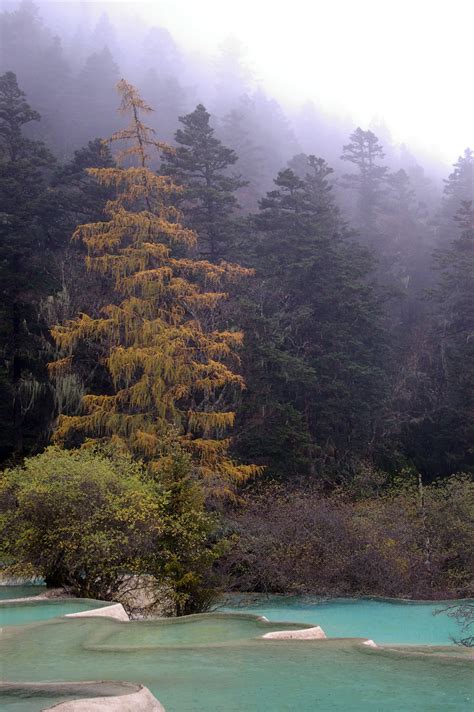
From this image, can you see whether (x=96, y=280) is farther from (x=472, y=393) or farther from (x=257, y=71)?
(x=257, y=71)

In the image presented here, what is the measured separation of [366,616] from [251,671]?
9161mm

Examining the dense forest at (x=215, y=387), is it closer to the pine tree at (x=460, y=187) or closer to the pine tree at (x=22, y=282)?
the pine tree at (x=22, y=282)

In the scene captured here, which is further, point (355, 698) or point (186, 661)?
point (186, 661)

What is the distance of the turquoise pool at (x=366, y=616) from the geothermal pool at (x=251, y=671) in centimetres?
557

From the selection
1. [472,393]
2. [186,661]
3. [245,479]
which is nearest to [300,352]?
[472,393]

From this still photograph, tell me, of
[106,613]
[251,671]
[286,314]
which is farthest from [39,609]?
[286,314]

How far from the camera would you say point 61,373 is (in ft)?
79.4

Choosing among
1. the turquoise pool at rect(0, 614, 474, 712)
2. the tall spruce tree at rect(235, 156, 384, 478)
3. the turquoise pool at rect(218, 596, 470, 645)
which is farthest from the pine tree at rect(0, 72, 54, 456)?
the turquoise pool at rect(0, 614, 474, 712)

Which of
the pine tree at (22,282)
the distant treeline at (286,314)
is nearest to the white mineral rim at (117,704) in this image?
the distant treeline at (286,314)

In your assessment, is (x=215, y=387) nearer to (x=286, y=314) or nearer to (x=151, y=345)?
(x=151, y=345)

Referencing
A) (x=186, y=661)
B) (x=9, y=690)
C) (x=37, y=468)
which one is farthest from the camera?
(x=37, y=468)

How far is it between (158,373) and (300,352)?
950 cm

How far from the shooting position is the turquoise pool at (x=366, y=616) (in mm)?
13242

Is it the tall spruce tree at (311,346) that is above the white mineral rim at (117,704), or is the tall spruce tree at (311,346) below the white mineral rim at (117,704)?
above
